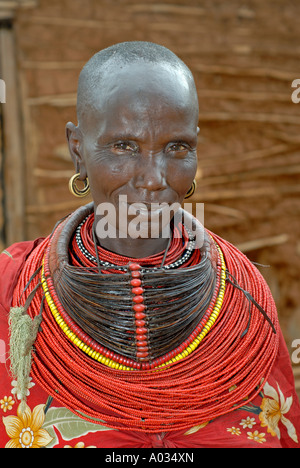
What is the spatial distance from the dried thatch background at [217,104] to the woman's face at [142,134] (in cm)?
274

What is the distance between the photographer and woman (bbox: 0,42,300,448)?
73.5 inches

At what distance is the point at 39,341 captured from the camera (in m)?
2.04

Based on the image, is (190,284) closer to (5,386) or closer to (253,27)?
(5,386)

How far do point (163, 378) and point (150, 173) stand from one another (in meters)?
0.64

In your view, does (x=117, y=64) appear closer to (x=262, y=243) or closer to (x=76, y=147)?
(x=76, y=147)

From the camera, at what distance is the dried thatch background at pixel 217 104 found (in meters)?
4.51

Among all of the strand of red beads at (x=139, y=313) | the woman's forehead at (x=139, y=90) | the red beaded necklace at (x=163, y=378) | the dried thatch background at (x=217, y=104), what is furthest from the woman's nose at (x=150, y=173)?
the dried thatch background at (x=217, y=104)

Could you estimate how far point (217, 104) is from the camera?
477 cm

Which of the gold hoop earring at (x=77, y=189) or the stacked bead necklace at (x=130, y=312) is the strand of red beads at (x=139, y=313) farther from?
the gold hoop earring at (x=77, y=189)

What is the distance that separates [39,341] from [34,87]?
2.90m

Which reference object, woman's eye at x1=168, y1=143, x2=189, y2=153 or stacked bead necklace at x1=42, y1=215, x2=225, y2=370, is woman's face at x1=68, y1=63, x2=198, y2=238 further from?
stacked bead necklace at x1=42, y1=215, x2=225, y2=370

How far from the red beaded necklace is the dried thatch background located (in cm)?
260

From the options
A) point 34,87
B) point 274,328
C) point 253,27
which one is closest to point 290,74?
point 253,27

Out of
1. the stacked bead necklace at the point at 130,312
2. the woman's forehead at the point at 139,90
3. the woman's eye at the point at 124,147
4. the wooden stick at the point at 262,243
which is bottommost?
the stacked bead necklace at the point at 130,312
